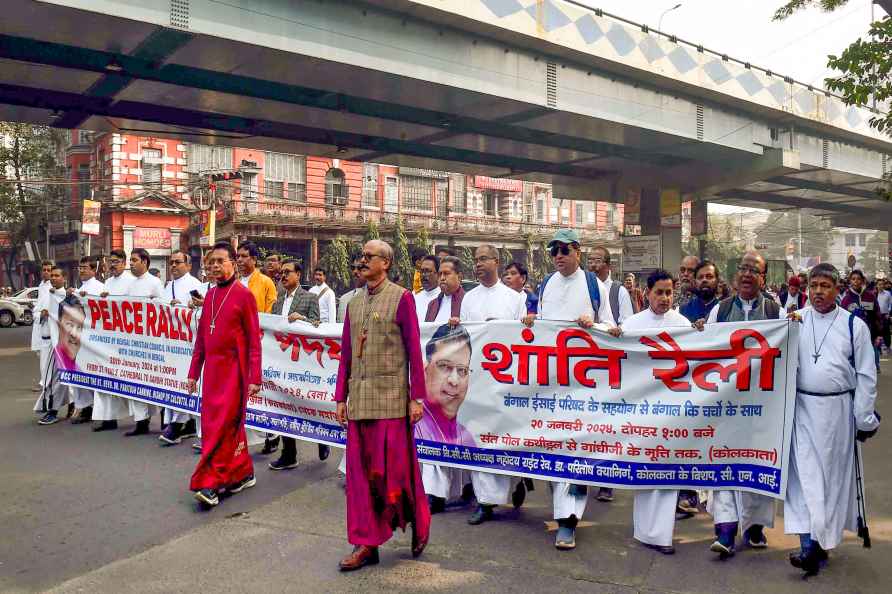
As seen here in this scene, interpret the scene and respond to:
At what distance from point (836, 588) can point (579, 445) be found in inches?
61.6

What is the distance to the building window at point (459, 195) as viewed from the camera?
133 ft

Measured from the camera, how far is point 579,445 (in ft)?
15.3

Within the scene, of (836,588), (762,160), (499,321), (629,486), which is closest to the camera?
(836,588)

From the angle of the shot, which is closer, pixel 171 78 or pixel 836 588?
pixel 836 588

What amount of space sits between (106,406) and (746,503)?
6381mm

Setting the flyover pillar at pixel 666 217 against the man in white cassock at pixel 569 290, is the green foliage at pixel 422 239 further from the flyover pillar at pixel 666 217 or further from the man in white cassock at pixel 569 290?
the man in white cassock at pixel 569 290

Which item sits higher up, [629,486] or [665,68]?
[665,68]

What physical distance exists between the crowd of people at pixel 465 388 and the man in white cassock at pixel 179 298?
34cm

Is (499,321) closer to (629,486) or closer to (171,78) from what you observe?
(629,486)

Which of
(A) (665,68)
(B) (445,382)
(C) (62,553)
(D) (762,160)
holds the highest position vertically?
(A) (665,68)

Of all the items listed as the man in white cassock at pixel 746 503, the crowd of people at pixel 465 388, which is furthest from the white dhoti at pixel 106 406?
the man in white cassock at pixel 746 503

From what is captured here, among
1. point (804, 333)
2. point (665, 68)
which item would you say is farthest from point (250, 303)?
point (665, 68)

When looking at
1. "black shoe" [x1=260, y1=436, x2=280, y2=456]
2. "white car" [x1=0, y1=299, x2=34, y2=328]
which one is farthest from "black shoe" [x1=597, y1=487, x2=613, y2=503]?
"white car" [x1=0, y1=299, x2=34, y2=328]

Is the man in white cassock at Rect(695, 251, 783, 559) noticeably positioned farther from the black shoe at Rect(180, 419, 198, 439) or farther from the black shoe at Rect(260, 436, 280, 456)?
the black shoe at Rect(180, 419, 198, 439)
